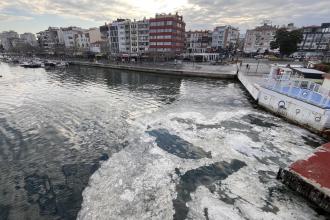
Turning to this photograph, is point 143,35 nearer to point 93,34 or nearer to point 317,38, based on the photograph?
point 93,34

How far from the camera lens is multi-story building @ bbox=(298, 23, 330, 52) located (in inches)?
3469

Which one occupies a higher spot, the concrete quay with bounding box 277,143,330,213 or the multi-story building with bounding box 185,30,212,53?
the multi-story building with bounding box 185,30,212,53

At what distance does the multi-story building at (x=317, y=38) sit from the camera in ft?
289

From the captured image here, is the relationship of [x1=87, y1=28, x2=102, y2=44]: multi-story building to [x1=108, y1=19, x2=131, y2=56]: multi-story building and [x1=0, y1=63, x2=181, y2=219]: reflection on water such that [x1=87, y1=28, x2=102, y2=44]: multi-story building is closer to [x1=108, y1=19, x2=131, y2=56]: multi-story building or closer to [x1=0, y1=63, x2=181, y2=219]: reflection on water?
[x1=108, y1=19, x2=131, y2=56]: multi-story building

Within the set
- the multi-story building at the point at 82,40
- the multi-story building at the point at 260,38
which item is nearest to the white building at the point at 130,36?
the multi-story building at the point at 82,40

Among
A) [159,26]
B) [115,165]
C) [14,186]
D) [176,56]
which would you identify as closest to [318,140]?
[115,165]

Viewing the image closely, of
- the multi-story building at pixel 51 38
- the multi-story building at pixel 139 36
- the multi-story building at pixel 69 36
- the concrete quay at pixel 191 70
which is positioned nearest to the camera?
the concrete quay at pixel 191 70

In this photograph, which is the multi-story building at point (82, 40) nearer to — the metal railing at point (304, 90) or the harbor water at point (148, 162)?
the harbor water at point (148, 162)

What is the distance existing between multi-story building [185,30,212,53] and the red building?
2349cm

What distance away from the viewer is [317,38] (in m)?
91.1

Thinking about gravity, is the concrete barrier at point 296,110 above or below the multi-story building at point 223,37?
below

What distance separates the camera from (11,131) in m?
16.5

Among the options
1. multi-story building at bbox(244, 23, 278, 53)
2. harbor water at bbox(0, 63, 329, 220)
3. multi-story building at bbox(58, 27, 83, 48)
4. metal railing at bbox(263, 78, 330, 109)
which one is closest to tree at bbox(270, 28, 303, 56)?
multi-story building at bbox(244, 23, 278, 53)

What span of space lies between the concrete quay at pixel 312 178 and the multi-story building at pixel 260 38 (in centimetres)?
10354
